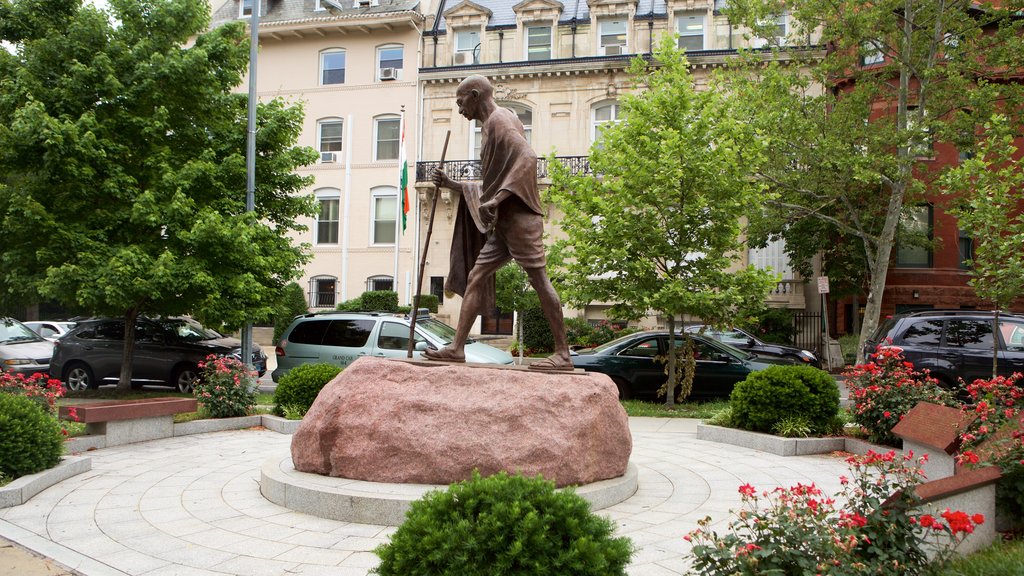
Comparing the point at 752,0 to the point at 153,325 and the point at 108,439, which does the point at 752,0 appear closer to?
the point at 153,325

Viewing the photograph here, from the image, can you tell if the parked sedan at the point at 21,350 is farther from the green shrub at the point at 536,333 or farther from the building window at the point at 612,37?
the building window at the point at 612,37

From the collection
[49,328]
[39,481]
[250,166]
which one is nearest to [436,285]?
[49,328]

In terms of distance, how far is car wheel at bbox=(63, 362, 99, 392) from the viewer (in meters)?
15.7

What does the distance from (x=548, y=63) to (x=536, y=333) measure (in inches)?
449

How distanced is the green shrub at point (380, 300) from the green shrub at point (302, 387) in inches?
643

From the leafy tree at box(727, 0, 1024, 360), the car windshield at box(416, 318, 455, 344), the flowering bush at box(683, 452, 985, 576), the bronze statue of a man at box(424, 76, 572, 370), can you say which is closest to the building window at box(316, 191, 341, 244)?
the leafy tree at box(727, 0, 1024, 360)

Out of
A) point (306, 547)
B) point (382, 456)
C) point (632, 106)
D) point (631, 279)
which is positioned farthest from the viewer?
point (632, 106)

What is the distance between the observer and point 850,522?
3.47 meters

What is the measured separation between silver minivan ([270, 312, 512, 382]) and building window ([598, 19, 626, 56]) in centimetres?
1872

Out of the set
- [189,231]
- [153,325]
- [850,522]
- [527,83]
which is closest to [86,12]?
[189,231]

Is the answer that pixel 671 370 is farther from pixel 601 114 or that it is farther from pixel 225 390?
pixel 601 114

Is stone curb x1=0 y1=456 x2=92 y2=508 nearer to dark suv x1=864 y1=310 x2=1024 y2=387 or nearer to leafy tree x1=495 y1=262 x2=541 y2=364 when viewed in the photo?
dark suv x1=864 y1=310 x2=1024 y2=387

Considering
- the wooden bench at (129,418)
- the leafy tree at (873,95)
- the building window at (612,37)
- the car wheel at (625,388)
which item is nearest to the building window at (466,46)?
the building window at (612,37)

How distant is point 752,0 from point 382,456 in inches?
711
